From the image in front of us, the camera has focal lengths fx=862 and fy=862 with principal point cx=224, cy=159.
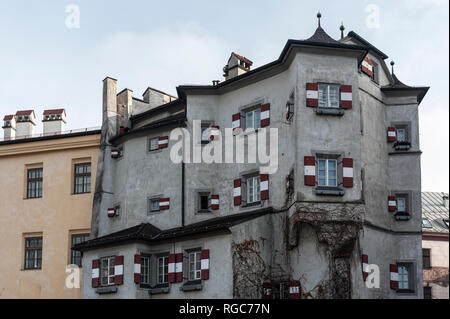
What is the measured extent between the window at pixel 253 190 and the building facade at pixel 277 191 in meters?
0.07

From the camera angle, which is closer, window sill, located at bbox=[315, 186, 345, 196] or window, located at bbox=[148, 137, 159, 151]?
window sill, located at bbox=[315, 186, 345, 196]

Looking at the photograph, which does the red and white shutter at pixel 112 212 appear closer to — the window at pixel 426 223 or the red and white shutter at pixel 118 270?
the red and white shutter at pixel 118 270

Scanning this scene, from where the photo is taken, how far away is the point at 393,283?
36969mm

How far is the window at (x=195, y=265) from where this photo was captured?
3588 cm

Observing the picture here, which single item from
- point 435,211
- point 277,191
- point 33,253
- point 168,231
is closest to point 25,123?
point 33,253

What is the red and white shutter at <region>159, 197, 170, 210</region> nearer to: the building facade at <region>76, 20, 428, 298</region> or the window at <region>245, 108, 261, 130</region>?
the building facade at <region>76, 20, 428, 298</region>

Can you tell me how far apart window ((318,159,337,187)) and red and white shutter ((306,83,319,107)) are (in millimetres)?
2359

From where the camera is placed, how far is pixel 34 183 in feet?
152

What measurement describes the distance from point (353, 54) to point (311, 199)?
665 centimetres

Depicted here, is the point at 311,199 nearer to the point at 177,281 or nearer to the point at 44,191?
the point at 177,281

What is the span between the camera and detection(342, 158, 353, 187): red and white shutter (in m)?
34.5

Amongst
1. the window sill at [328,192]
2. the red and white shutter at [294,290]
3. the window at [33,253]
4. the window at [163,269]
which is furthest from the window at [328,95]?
the window at [33,253]

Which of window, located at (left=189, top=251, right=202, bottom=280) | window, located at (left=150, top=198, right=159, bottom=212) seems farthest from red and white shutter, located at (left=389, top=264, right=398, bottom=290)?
window, located at (left=150, top=198, right=159, bottom=212)
